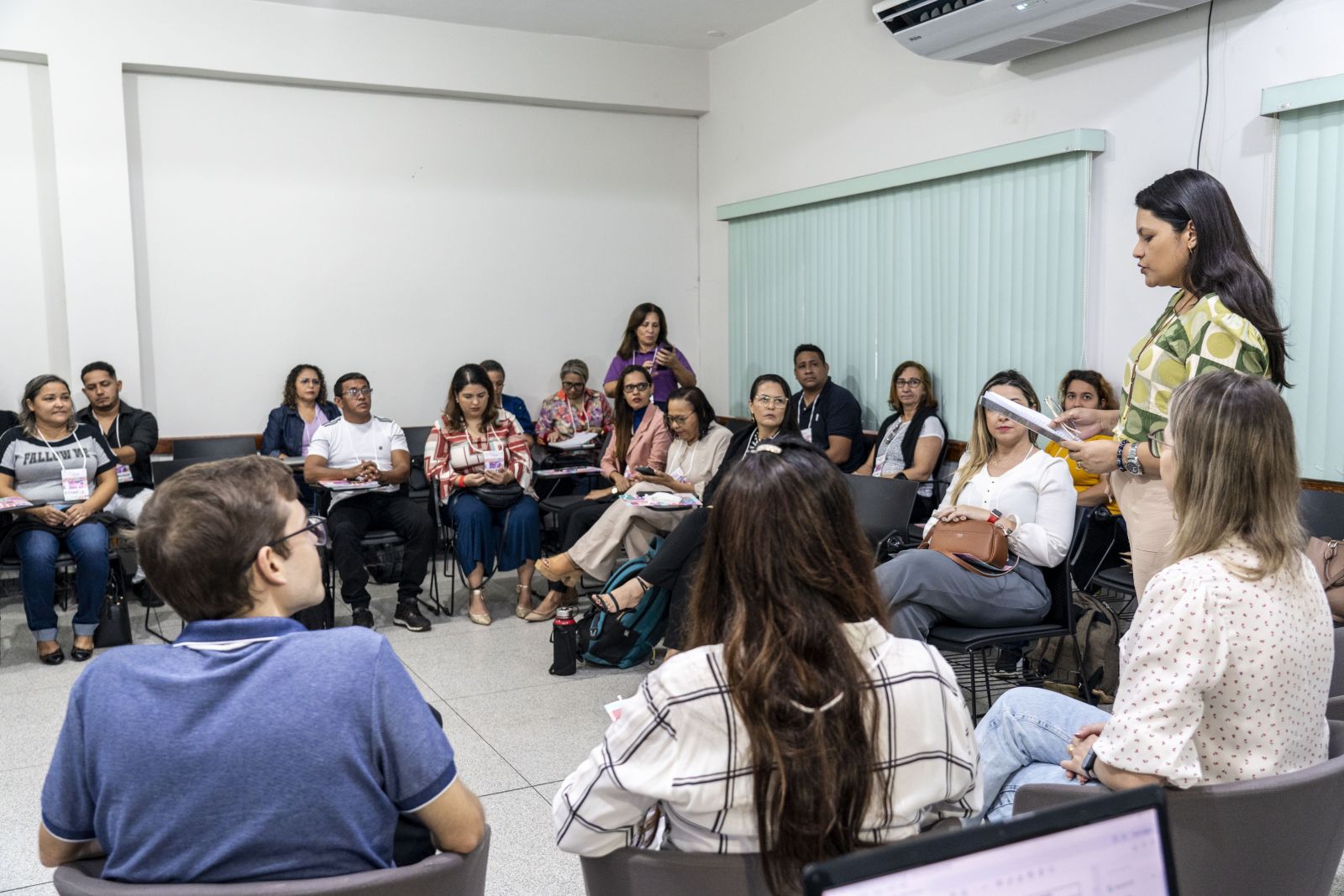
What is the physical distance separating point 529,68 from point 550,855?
18.4 ft

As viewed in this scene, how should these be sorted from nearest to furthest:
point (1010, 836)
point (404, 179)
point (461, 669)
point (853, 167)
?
point (1010, 836), point (461, 669), point (853, 167), point (404, 179)

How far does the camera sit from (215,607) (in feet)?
4.77

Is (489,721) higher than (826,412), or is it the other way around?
(826,412)

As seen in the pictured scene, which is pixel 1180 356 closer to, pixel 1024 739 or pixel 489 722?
pixel 1024 739

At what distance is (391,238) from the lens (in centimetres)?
718

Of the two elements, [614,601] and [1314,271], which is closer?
[1314,271]

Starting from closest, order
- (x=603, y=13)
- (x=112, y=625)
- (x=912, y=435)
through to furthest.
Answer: (x=112, y=625) → (x=912, y=435) → (x=603, y=13)

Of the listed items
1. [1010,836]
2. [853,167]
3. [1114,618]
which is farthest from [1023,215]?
[1010,836]

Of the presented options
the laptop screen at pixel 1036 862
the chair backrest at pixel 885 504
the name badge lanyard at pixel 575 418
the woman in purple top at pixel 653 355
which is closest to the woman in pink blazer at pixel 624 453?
the name badge lanyard at pixel 575 418

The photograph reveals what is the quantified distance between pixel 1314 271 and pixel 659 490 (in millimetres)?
2803

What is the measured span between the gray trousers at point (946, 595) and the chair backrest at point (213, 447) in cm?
441

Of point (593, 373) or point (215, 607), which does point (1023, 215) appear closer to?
point (593, 373)

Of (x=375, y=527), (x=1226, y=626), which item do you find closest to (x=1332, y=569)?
(x=1226, y=626)

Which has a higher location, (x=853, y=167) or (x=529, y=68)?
(x=529, y=68)
